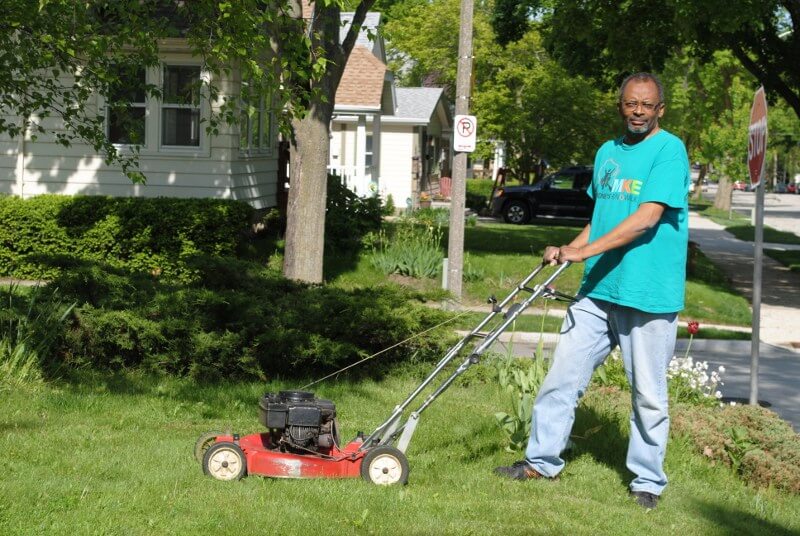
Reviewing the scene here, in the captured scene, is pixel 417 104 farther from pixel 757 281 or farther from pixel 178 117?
pixel 757 281

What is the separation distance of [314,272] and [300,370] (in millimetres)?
5870

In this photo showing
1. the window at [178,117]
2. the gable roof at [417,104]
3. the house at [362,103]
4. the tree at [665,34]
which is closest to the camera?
the tree at [665,34]

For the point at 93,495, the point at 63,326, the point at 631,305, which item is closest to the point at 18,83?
the point at 63,326

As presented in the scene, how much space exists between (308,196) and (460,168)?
2028 mm

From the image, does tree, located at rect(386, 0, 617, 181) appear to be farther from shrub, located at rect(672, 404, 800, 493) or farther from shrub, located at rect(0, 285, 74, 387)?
shrub, located at rect(672, 404, 800, 493)

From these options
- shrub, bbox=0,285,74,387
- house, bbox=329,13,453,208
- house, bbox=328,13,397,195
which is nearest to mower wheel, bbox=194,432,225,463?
shrub, bbox=0,285,74,387

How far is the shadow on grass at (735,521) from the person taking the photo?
5824mm

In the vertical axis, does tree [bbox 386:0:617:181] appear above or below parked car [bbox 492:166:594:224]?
above

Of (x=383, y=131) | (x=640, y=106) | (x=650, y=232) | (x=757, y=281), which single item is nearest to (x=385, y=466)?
(x=650, y=232)

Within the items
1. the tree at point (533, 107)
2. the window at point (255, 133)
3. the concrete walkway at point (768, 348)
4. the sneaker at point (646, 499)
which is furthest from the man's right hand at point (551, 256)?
the tree at point (533, 107)

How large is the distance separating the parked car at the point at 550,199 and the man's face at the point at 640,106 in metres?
31.0

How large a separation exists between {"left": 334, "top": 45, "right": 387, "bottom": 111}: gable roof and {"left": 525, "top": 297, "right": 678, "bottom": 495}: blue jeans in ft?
90.9

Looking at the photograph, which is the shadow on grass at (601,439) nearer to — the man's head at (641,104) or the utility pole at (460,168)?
the man's head at (641,104)

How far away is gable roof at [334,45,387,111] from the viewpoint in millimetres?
33625
